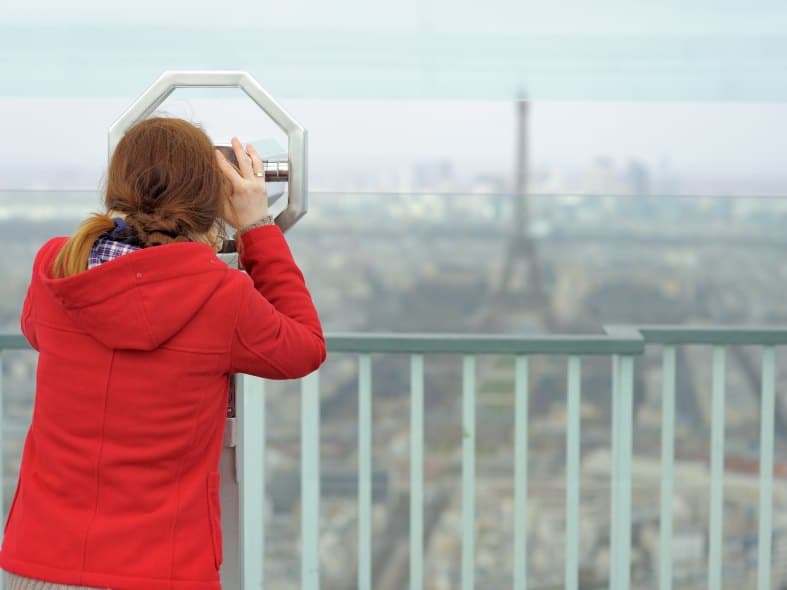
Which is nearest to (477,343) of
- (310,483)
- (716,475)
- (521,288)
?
(521,288)

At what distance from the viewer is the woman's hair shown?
1105 millimetres

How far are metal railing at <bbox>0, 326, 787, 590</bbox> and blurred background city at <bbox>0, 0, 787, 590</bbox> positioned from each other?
34 millimetres

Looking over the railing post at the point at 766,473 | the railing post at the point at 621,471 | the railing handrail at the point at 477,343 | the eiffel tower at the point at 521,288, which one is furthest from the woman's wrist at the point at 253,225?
the railing post at the point at 766,473

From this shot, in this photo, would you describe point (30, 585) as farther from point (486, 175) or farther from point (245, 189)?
point (486, 175)

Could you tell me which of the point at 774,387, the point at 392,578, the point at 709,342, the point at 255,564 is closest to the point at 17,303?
the point at 255,564

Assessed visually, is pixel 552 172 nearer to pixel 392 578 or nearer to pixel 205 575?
pixel 392 578

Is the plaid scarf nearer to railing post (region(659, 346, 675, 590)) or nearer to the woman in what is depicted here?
the woman

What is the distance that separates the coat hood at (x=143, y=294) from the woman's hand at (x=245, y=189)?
0.34 feet

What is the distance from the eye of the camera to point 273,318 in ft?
3.75

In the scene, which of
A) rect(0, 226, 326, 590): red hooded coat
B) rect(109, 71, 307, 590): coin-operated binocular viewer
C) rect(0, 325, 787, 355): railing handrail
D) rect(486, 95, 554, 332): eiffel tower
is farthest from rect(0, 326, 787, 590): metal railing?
rect(0, 226, 326, 590): red hooded coat

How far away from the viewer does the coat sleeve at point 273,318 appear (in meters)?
1.13

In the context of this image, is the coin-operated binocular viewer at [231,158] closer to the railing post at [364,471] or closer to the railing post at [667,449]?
the railing post at [364,471]

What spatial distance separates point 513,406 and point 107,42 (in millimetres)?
1177

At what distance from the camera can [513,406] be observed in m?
2.18
